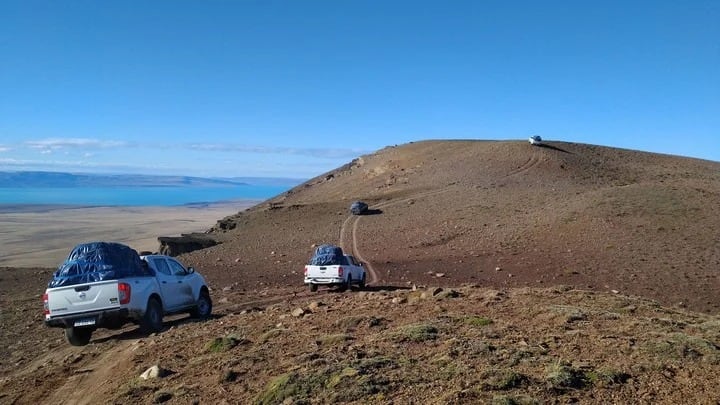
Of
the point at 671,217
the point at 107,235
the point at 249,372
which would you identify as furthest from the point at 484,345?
the point at 107,235

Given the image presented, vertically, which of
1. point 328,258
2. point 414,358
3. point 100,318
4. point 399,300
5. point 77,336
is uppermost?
point 328,258

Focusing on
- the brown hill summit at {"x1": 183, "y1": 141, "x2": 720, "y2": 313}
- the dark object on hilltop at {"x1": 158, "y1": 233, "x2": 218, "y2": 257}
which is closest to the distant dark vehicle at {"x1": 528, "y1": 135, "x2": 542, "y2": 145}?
the brown hill summit at {"x1": 183, "y1": 141, "x2": 720, "y2": 313}

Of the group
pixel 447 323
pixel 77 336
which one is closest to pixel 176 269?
pixel 77 336

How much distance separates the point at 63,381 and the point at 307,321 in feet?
13.4

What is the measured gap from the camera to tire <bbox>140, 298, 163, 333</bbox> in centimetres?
1350

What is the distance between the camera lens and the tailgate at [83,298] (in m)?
13.0

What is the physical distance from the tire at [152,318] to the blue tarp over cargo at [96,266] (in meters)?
0.74

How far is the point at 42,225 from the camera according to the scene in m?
107

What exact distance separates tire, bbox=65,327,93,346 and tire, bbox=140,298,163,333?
1170mm

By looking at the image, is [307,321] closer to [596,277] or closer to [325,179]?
[596,277]

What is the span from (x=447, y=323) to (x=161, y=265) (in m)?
8.13

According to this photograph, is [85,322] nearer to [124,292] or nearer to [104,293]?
[104,293]

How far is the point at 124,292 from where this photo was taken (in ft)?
42.9

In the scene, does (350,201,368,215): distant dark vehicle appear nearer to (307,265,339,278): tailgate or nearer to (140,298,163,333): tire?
(307,265,339,278): tailgate
